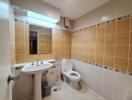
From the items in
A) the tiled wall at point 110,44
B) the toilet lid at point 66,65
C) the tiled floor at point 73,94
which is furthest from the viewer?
the toilet lid at point 66,65

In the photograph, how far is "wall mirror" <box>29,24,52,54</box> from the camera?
6.82 feet

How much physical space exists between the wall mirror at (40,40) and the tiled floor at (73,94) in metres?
1.14

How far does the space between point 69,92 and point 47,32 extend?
1770 mm

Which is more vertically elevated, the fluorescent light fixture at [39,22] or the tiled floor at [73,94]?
the fluorescent light fixture at [39,22]

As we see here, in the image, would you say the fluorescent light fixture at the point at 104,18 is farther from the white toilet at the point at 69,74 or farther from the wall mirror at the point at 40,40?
the white toilet at the point at 69,74

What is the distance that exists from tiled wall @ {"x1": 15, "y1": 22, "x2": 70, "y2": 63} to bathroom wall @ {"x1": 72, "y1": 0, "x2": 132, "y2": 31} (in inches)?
29.4

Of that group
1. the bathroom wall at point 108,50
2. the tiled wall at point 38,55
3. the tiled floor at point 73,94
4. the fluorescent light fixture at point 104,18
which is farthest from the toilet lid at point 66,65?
the fluorescent light fixture at point 104,18

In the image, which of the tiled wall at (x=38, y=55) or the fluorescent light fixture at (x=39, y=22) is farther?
the fluorescent light fixture at (x=39, y=22)

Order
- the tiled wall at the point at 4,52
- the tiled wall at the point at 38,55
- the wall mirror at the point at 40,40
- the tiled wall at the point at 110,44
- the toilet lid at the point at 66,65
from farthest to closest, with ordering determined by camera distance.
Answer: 1. the toilet lid at the point at 66,65
2. the wall mirror at the point at 40,40
3. the tiled wall at the point at 38,55
4. the tiled wall at the point at 110,44
5. the tiled wall at the point at 4,52

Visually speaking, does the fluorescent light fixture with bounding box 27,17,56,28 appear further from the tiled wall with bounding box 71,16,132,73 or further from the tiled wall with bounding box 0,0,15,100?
the tiled wall with bounding box 0,0,15,100

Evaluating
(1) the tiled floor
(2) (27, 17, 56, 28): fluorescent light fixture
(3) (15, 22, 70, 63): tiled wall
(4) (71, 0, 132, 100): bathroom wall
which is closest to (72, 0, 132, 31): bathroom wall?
(4) (71, 0, 132, 100): bathroom wall

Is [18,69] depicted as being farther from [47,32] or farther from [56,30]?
[56,30]

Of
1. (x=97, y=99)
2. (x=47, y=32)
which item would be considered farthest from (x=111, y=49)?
(x=47, y=32)

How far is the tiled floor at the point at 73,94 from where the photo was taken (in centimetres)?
198
